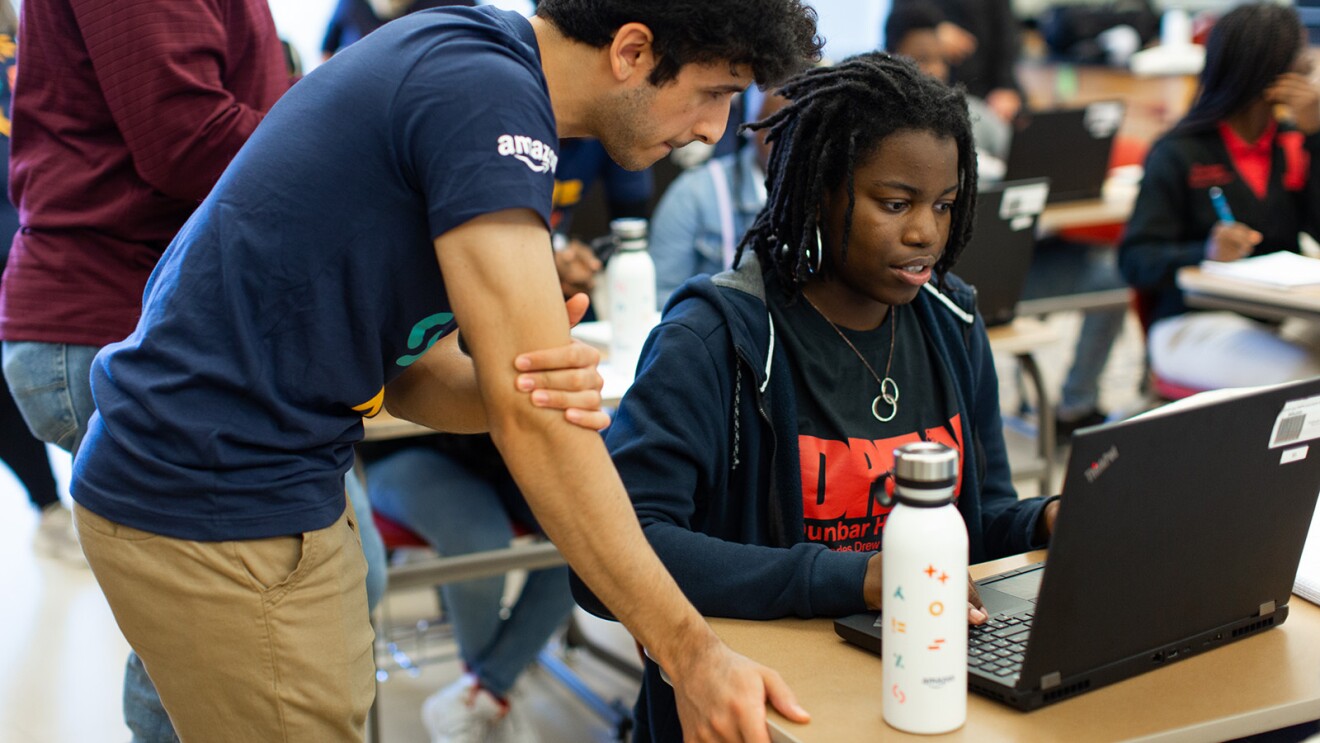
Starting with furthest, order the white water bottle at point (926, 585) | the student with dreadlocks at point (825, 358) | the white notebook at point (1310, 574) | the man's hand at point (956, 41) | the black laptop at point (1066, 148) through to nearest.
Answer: the man's hand at point (956, 41) → the black laptop at point (1066, 148) → the student with dreadlocks at point (825, 358) → the white notebook at point (1310, 574) → the white water bottle at point (926, 585)

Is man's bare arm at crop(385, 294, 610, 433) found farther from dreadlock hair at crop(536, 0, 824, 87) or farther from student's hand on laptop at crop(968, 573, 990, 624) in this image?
student's hand on laptop at crop(968, 573, 990, 624)

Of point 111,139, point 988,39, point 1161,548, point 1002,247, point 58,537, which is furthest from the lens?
point 988,39

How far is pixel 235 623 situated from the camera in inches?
47.3

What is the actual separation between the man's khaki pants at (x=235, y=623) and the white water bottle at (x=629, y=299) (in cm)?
106

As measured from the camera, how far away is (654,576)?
3.59ft

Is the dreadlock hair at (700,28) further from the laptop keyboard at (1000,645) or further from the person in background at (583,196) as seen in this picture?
the person in background at (583,196)

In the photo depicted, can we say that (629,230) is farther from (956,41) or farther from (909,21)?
(956,41)

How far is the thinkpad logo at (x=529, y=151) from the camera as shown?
3.36 ft

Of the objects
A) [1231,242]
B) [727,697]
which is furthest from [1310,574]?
[1231,242]

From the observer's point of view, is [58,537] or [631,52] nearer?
[631,52]

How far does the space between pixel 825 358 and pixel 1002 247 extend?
1556 mm

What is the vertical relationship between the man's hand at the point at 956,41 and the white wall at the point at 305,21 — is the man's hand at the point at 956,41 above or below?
above

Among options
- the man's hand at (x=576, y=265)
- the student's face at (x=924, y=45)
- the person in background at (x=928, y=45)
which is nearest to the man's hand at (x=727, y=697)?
the man's hand at (x=576, y=265)

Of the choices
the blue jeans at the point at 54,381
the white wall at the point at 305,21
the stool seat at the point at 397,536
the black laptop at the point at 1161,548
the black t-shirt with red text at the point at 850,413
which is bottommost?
the white wall at the point at 305,21
